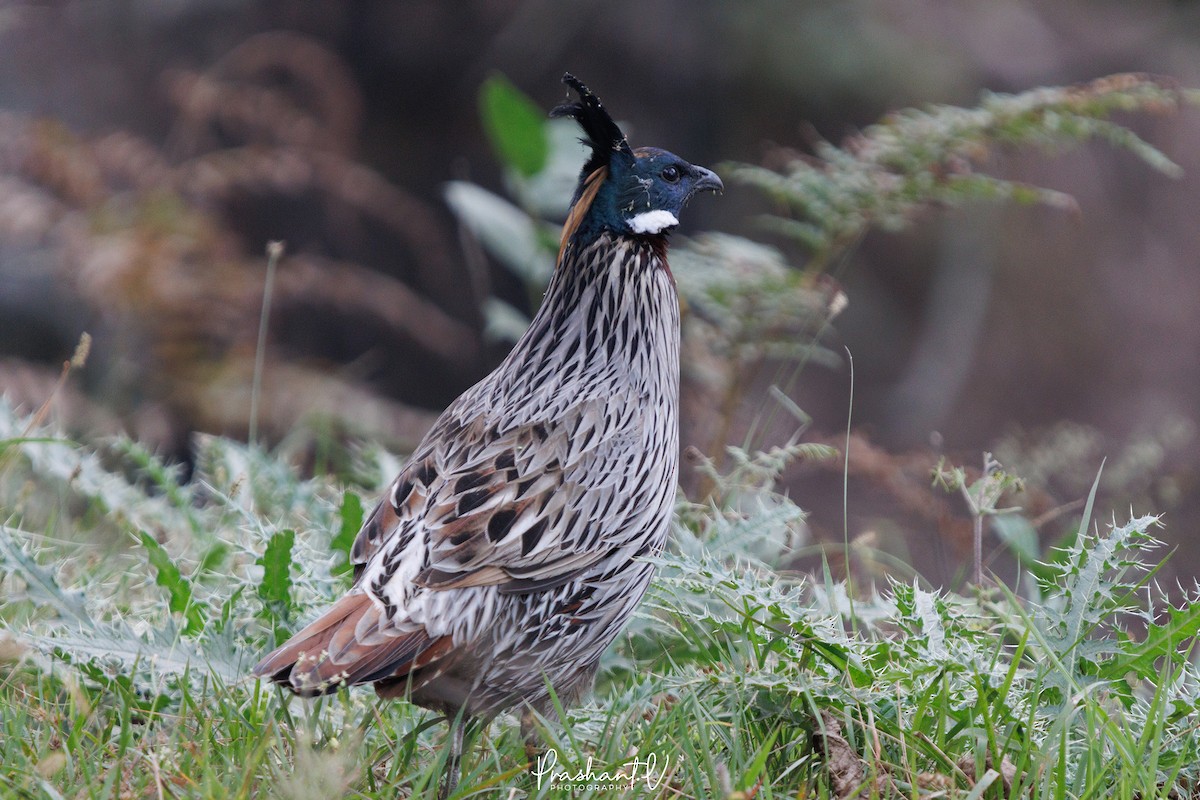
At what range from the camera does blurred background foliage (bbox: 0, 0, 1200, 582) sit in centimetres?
648

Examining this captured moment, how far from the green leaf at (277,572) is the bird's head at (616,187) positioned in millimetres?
1195

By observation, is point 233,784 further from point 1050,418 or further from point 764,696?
point 1050,418

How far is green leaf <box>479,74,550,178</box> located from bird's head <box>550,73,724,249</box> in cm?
135

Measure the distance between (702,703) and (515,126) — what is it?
9.04 feet

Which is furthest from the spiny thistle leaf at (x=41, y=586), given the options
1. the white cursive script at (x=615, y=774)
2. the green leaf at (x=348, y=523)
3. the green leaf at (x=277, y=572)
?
the white cursive script at (x=615, y=774)

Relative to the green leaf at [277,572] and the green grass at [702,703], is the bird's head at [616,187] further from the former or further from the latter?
the green leaf at [277,572]

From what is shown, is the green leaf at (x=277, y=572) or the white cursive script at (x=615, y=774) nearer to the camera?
the white cursive script at (x=615, y=774)

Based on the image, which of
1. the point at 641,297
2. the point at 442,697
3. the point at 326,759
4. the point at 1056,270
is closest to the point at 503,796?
the point at 442,697

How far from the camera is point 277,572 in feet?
9.92

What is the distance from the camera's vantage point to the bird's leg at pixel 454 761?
8.49ft

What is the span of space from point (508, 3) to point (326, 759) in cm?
737

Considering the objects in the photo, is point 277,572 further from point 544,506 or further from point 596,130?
point 596,130

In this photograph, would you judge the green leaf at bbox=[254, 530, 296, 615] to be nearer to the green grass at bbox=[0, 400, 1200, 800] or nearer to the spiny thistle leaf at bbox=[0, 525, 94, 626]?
the green grass at bbox=[0, 400, 1200, 800]

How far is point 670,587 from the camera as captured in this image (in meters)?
3.12
